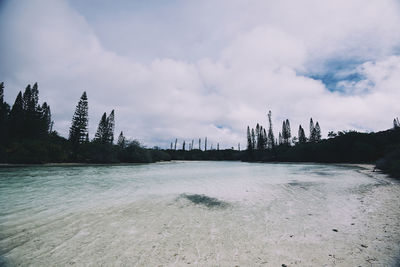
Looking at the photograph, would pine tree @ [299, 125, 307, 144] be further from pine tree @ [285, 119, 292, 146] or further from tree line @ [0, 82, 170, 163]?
tree line @ [0, 82, 170, 163]

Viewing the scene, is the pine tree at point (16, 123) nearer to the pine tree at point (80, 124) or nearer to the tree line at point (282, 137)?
the pine tree at point (80, 124)

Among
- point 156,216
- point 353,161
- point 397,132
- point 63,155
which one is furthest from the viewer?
point 353,161

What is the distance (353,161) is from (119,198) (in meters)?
39.8

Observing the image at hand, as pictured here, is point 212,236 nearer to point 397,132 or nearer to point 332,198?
point 332,198

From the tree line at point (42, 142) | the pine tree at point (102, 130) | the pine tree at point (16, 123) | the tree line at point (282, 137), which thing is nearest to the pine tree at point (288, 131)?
the tree line at point (282, 137)

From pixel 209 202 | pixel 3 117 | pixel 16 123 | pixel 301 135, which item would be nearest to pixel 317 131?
pixel 301 135

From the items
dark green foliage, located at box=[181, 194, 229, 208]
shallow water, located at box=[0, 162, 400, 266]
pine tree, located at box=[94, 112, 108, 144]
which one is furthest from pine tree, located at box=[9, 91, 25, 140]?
dark green foliage, located at box=[181, 194, 229, 208]

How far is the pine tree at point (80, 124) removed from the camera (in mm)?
35722

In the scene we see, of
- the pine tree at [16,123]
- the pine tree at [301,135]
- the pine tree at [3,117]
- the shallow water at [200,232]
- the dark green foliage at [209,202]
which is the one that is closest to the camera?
the shallow water at [200,232]

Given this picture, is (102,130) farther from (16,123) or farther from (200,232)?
(200,232)

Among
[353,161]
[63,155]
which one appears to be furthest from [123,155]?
[353,161]

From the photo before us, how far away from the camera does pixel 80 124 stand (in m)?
37.3

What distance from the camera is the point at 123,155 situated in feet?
112

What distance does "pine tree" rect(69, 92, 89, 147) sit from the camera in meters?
35.7
